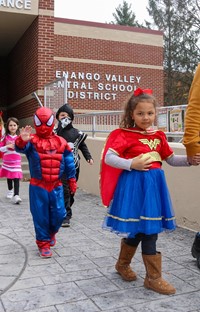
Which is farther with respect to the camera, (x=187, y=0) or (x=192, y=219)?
(x=187, y=0)

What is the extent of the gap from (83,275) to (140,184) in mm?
1078

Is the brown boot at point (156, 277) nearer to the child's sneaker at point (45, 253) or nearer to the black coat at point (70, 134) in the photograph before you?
the child's sneaker at point (45, 253)

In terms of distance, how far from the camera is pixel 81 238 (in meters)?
4.79

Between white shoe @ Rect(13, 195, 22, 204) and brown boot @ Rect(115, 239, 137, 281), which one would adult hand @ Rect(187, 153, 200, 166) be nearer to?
brown boot @ Rect(115, 239, 137, 281)

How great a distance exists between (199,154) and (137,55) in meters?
17.8

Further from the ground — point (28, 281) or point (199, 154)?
point (199, 154)

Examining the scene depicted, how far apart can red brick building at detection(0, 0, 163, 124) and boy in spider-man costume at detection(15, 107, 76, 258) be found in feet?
24.7

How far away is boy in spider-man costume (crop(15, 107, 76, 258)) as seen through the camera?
401cm

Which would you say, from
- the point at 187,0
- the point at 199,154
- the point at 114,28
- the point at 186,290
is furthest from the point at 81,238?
the point at 187,0

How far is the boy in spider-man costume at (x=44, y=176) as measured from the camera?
4008mm

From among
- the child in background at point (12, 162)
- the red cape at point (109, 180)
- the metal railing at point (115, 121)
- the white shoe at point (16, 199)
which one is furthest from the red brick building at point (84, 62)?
the red cape at point (109, 180)

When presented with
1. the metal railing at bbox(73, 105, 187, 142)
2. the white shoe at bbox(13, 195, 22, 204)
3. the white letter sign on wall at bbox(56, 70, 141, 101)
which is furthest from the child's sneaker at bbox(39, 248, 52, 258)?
the white letter sign on wall at bbox(56, 70, 141, 101)

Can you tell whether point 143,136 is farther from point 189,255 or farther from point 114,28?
point 114,28

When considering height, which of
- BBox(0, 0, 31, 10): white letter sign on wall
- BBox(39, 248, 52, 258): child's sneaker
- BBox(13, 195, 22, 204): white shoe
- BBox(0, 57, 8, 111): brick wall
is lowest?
BBox(39, 248, 52, 258): child's sneaker
